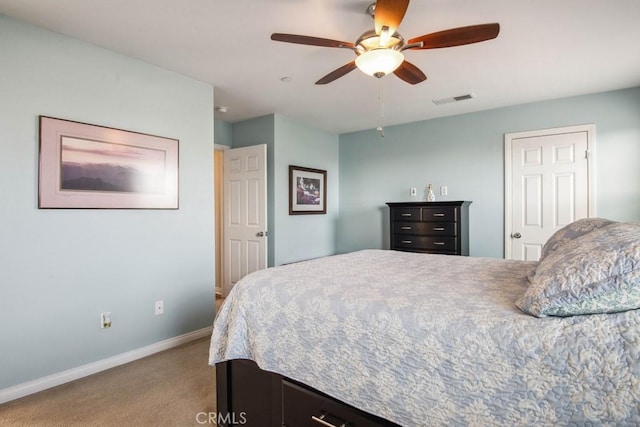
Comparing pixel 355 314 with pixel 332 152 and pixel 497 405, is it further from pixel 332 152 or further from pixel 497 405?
pixel 332 152

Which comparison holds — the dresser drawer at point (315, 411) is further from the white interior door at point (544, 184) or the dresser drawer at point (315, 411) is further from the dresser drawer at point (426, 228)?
the white interior door at point (544, 184)

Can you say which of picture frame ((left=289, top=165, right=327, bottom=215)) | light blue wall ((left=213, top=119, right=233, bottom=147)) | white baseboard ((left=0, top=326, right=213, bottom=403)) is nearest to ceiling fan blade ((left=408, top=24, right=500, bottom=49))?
picture frame ((left=289, top=165, right=327, bottom=215))

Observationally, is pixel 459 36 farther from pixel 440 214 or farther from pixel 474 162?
pixel 474 162

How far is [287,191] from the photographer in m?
4.36

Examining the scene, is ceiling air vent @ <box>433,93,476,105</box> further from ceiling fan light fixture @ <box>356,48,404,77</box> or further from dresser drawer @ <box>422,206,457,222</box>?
ceiling fan light fixture @ <box>356,48,404,77</box>

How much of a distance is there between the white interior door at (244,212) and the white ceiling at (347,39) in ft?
2.60

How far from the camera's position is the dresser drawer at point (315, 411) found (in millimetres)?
1264

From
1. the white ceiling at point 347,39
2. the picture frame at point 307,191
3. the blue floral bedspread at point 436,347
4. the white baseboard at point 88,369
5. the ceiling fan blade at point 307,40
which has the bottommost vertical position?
the white baseboard at point 88,369

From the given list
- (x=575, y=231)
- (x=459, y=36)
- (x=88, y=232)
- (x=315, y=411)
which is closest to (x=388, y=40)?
(x=459, y=36)

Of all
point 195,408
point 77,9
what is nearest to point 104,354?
point 195,408

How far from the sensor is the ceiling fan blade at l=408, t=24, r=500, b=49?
1.76m

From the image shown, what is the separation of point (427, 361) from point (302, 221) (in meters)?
3.60

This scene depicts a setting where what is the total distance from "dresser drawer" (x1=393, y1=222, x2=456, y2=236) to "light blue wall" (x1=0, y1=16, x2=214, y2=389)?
8.04 feet

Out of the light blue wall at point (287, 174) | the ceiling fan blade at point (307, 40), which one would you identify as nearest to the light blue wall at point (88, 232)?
the light blue wall at point (287, 174)
